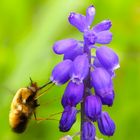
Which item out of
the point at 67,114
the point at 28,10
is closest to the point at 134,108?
the point at 28,10

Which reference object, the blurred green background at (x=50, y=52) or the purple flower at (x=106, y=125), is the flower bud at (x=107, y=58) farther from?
the blurred green background at (x=50, y=52)

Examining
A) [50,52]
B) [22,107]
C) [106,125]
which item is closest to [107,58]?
[106,125]

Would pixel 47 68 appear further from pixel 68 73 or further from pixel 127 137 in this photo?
pixel 68 73

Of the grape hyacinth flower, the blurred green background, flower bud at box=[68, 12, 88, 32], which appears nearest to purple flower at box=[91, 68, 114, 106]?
the grape hyacinth flower

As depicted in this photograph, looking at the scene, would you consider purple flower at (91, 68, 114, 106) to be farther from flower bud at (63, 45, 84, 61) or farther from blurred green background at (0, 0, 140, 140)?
blurred green background at (0, 0, 140, 140)

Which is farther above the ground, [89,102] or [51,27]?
[51,27]

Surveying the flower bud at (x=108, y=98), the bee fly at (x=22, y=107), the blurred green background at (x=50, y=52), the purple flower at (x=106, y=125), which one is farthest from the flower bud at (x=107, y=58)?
the blurred green background at (x=50, y=52)
